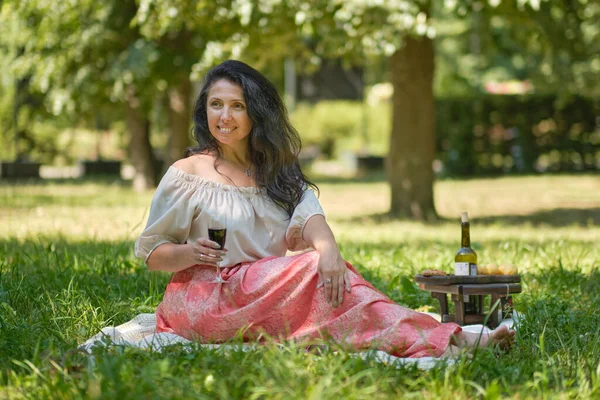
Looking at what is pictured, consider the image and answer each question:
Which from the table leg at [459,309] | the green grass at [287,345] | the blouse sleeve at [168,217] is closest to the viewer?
the green grass at [287,345]

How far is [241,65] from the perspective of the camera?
452 centimetres

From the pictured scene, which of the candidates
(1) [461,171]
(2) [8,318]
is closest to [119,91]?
(1) [461,171]

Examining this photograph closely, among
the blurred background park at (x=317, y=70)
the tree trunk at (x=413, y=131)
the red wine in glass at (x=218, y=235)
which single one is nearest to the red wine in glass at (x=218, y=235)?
the red wine in glass at (x=218, y=235)

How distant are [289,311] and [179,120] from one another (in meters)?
13.4

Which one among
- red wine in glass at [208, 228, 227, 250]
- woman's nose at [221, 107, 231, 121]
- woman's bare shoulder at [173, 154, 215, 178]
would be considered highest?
woman's nose at [221, 107, 231, 121]

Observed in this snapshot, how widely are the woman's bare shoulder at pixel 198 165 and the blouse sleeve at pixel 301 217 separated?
1.53 feet

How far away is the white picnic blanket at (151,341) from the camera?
3709 millimetres

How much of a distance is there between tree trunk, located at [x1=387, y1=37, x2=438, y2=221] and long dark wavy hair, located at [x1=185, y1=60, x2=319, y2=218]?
7.36m

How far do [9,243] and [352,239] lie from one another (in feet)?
10.5

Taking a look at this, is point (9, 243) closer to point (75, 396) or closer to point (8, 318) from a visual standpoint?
point (8, 318)

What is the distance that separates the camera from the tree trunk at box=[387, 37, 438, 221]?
11.8 metres

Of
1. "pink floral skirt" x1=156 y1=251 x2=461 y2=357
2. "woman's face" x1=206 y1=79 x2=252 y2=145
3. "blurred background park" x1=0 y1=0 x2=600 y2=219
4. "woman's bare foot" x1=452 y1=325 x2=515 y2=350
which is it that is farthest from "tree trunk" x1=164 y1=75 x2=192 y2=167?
"woman's bare foot" x1=452 y1=325 x2=515 y2=350

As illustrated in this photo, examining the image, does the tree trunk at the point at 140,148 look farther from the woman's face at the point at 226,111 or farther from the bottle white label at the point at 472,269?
the woman's face at the point at 226,111

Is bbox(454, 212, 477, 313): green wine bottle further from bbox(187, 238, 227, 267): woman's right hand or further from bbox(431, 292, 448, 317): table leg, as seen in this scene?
bbox(187, 238, 227, 267): woman's right hand
